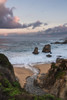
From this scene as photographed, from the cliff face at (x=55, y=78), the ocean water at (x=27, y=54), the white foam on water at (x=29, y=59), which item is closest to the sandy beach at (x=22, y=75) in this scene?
the white foam on water at (x=29, y=59)

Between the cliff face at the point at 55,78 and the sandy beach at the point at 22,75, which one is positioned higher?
the cliff face at the point at 55,78

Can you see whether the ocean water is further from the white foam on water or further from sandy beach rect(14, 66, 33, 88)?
sandy beach rect(14, 66, 33, 88)

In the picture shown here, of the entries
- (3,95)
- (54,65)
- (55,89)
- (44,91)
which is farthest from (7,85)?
(54,65)

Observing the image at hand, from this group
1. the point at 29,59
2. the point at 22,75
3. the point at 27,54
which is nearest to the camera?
the point at 22,75

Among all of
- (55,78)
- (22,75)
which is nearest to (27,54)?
(22,75)

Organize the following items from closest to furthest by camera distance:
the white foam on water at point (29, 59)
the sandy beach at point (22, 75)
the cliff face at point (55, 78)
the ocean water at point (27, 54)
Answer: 1. the cliff face at point (55, 78)
2. the sandy beach at point (22, 75)
3. the white foam on water at point (29, 59)
4. the ocean water at point (27, 54)

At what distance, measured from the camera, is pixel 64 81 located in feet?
24.7

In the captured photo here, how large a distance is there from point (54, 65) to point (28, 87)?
3.34 m

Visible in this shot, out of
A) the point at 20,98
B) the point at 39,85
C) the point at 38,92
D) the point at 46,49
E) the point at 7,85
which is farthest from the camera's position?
the point at 46,49

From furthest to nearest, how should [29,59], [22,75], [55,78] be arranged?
[29,59] < [22,75] < [55,78]

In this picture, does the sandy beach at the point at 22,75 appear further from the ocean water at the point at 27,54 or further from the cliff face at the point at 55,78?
the ocean water at the point at 27,54

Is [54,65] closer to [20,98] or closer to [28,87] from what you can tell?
[28,87]

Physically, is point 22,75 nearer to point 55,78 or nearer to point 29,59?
point 55,78

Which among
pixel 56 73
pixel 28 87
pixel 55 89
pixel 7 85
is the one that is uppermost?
pixel 7 85
